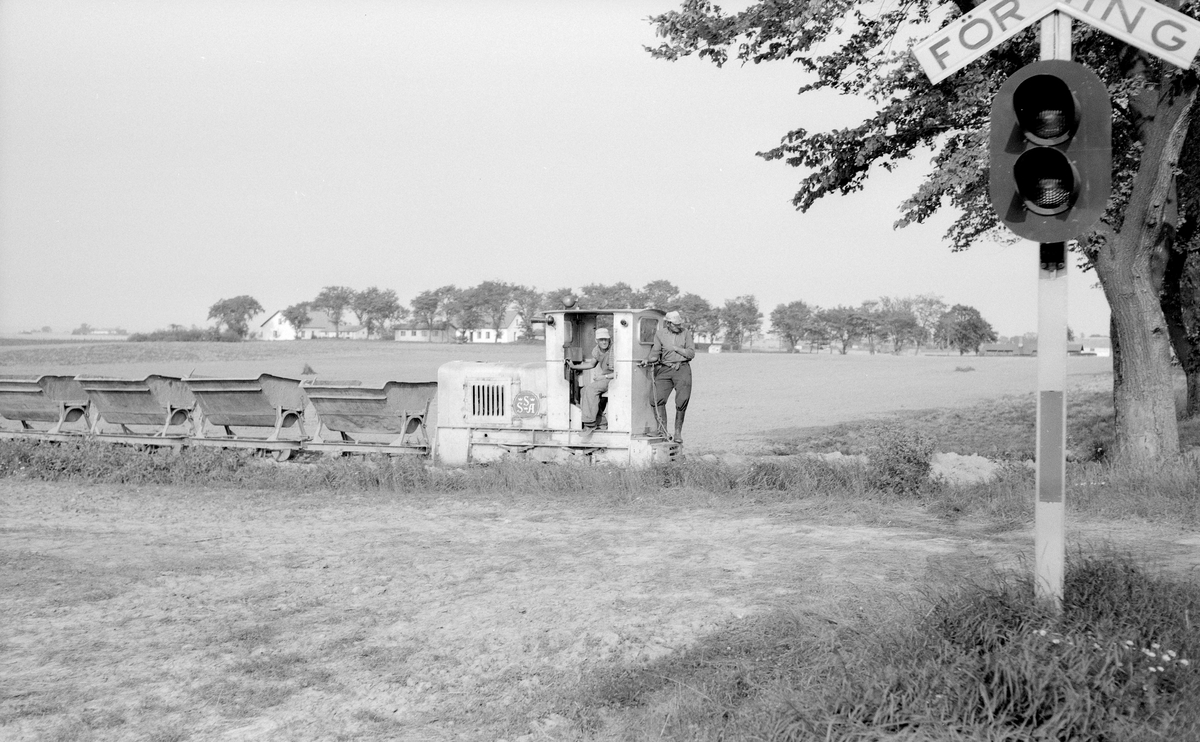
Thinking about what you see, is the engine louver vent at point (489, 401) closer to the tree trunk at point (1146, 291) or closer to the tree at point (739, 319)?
the tree trunk at point (1146, 291)

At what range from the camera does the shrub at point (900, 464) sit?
33.5 feet

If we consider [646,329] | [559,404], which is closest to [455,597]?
[559,404]

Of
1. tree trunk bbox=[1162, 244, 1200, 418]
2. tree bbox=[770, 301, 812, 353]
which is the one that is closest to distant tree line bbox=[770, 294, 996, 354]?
tree bbox=[770, 301, 812, 353]

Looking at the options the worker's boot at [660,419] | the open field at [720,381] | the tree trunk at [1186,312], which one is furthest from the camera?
the open field at [720,381]

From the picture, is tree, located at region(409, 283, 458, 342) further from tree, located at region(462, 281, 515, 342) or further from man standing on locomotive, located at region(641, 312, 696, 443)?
man standing on locomotive, located at region(641, 312, 696, 443)

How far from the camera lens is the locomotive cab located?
12227 millimetres

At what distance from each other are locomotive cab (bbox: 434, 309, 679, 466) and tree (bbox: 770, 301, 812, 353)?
128 metres

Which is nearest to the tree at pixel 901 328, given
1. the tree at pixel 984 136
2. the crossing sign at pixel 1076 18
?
the tree at pixel 984 136

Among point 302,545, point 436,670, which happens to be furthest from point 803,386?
point 436,670

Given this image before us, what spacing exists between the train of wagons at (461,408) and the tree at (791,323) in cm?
12760

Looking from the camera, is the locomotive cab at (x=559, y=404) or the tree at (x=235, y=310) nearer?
the locomotive cab at (x=559, y=404)

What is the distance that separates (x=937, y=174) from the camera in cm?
1123

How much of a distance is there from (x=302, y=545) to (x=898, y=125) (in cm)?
890

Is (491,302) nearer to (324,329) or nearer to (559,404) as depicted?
(324,329)
